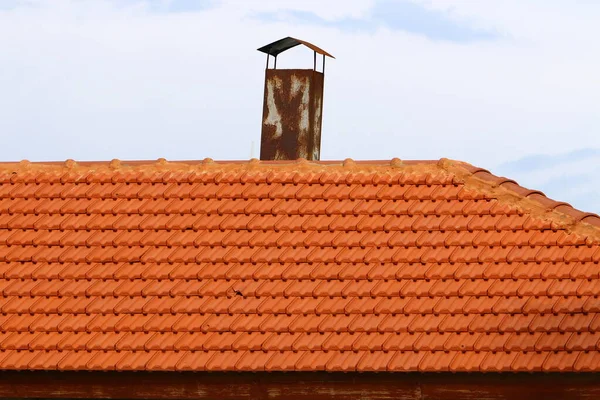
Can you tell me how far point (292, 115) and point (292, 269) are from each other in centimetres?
369

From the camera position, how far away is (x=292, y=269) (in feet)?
37.4

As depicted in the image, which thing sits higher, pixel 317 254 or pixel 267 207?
pixel 267 207

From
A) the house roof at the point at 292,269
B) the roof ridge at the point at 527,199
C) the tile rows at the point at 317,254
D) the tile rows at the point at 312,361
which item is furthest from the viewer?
the roof ridge at the point at 527,199

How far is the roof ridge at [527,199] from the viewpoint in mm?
11797

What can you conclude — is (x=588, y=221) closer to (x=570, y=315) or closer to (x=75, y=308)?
(x=570, y=315)

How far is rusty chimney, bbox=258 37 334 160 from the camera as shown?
48.0ft

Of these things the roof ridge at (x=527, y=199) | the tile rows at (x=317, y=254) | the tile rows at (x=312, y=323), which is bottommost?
the tile rows at (x=312, y=323)

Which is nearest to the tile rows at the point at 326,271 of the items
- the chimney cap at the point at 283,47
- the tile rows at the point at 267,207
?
the tile rows at the point at 267,207

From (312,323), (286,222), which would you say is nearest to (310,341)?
(312,323)

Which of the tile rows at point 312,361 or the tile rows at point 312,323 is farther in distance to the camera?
the tile rows at point 312,323

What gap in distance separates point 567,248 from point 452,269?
113 centimetres

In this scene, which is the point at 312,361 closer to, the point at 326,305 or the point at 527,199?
the point at 326,305

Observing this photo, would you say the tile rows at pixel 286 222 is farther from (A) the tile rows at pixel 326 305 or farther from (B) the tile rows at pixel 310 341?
(B) the tile rows at pixel 310 341

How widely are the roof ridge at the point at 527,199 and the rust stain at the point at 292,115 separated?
2.35 meters
